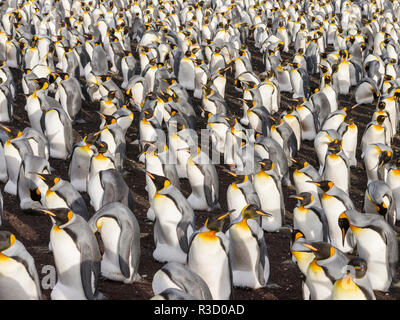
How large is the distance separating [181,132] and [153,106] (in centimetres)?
116

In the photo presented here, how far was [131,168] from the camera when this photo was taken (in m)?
7.30

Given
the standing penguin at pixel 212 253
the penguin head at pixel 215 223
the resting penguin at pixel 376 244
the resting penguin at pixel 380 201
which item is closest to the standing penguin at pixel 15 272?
the standing penguin at pixel 212 253

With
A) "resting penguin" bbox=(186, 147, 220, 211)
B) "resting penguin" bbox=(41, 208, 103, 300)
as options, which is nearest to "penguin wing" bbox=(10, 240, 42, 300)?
"resting penguin" bbox=(41, 208, 103, 300)

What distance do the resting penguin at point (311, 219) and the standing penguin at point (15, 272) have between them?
240cm

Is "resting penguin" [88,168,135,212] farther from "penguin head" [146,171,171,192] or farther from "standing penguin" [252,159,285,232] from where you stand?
"standing penguin" [252,159,285,232]

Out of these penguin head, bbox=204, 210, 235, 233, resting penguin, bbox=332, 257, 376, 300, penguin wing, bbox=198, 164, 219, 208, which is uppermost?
penguin wing, bbox=198, 164, 219, 208

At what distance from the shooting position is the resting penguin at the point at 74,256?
4152 mm

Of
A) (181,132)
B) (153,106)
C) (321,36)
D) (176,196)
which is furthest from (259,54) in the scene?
(176,196)

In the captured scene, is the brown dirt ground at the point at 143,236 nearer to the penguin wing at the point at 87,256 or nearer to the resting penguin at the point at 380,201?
the penguin wing at the point at 87,256

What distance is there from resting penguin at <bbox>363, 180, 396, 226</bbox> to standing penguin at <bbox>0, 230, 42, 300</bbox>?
310cm

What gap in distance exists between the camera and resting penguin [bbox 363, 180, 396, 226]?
548 cm

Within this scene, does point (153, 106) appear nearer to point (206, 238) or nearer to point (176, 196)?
point (176, 196)

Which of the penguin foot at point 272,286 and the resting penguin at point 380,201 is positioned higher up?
the resting penguin at point 380,201

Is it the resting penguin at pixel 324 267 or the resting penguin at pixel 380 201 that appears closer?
the resting penguin at pixel 324 267
